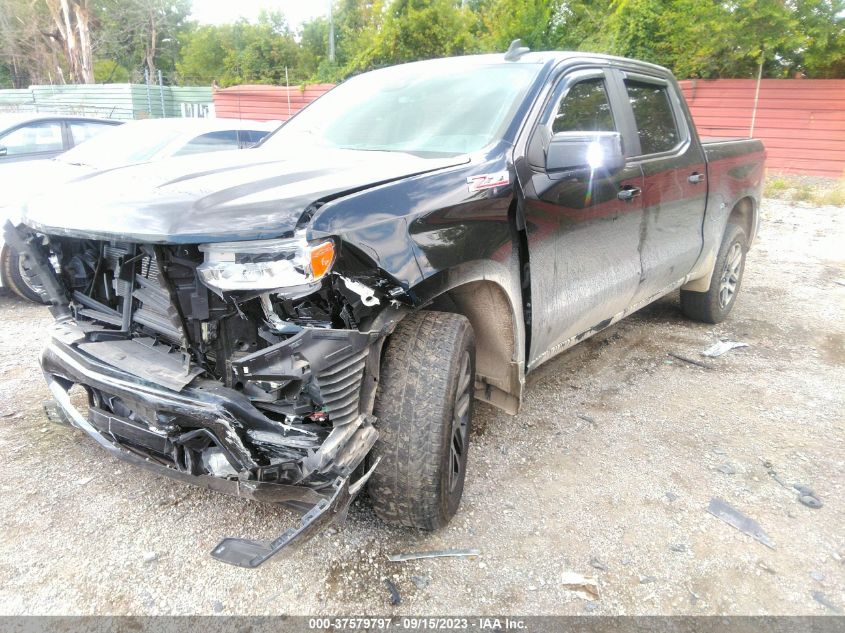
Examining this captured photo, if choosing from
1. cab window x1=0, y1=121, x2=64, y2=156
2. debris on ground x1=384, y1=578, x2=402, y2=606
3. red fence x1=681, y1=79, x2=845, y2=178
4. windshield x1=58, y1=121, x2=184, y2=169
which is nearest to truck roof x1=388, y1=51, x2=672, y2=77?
debris on ground x1=384, y1=578, x2=402, y2=606

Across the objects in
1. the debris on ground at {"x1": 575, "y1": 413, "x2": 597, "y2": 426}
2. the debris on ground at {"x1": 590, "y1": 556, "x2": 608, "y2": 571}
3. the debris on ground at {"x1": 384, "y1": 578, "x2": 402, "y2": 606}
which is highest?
the debris on ground at {"x1": 384, "y1": 578, "x2": 402, "y2": 606}

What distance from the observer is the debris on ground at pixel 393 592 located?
2.17m

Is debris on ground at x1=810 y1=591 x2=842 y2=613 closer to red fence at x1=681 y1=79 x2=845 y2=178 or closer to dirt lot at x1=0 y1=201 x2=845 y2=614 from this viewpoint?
dirt lot at x1=0 y1=201 x2=845 y2=614

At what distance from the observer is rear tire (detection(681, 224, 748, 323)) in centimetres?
499

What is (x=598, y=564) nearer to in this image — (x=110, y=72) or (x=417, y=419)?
(x=417, y=419)

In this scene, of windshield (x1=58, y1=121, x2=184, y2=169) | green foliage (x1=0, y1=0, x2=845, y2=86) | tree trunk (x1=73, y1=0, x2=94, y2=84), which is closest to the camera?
windshield (x1=58, y1=121, x2=184, y2=169)

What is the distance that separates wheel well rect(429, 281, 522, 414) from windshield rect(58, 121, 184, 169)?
15.5 ft

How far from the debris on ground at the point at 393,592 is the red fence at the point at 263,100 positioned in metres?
21.7

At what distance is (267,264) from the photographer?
6.10ft

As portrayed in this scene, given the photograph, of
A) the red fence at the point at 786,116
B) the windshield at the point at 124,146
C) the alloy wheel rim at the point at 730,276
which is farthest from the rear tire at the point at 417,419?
the red fence at the point at 786,116

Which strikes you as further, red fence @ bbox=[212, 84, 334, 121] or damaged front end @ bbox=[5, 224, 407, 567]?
red fence @ bbox=[212, 84, 334, 121]

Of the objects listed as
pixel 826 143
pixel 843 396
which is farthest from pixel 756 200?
pixel 826 143

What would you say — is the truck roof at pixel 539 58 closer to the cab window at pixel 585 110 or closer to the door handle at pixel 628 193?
the cab window at pixel 585 110

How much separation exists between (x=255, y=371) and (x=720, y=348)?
3.98 m
